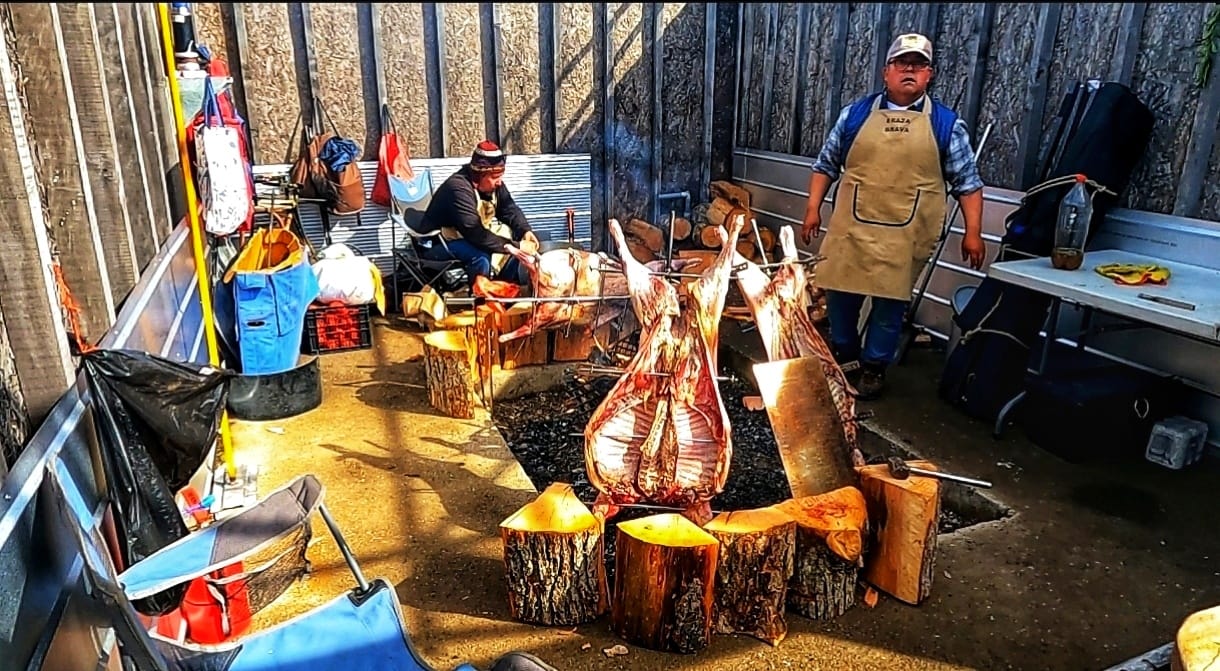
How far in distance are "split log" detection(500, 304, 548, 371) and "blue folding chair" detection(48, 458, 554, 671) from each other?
2668 mm

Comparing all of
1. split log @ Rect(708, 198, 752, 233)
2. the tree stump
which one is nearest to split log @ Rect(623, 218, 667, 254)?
split log @ Rect(708, 198, 752, 233)

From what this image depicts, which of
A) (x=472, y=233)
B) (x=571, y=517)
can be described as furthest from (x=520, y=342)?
(x=571, y=517)

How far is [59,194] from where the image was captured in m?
2.42

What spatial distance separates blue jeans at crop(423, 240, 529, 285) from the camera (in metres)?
5.95

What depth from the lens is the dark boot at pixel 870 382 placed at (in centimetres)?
486

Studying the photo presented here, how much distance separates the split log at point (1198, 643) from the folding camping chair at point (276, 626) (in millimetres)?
1811

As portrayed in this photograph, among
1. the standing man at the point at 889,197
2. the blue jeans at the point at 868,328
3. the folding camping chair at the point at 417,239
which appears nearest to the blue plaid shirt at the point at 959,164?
the standing man at the point at 889,197

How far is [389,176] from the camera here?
659 cm

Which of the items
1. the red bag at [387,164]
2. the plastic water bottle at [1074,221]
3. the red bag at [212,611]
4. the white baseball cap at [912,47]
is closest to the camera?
the red bag at [212,611]

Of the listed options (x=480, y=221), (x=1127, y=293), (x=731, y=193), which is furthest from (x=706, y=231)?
(x=1127, y=293)

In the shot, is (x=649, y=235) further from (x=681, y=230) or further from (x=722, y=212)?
(x=722, y=212)

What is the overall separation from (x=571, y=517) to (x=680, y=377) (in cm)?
71

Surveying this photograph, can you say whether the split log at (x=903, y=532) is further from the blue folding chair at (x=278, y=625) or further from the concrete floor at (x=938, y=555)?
the blue folding chair at (x=278, y=625)

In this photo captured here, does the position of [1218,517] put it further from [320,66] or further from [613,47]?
[320,66]
